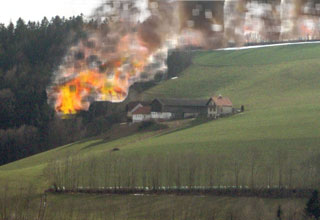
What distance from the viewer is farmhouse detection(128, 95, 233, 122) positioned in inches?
3610

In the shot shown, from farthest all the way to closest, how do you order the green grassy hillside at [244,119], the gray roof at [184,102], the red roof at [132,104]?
the red roof at [132,104] < the gray roof at [184,102] < the green grassy hillside at [244,119]

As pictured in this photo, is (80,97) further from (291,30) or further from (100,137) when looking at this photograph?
(100,137)

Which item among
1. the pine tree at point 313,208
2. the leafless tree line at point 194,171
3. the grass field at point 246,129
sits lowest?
the pine tree at point 313,208

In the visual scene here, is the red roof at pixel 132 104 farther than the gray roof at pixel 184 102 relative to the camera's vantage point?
Yes

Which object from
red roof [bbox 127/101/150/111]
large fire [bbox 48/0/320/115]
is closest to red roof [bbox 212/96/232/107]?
red roof [bbox 127/101/150/111]

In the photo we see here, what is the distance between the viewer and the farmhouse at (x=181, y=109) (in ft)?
301

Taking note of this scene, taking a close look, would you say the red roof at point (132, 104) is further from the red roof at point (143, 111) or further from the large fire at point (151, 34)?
the large fire at point (151, 34)

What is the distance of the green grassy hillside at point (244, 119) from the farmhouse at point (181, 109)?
3.76 meters

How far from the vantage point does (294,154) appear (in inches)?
2361

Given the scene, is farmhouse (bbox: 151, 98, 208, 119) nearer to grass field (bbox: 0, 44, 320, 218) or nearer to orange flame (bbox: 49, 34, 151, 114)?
grass field (bbox: 0, 44, 320, 218)

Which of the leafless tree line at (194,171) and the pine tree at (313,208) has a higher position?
Answer: the leafless tree line at (194,171)

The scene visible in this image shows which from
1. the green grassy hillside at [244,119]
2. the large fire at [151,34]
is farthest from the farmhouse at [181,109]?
the large fire at [151,34]

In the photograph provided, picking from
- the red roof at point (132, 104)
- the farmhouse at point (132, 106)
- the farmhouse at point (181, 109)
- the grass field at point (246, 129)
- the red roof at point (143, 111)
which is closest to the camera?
the grass field at point (246, 129)

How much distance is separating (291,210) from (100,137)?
44.6 meters
